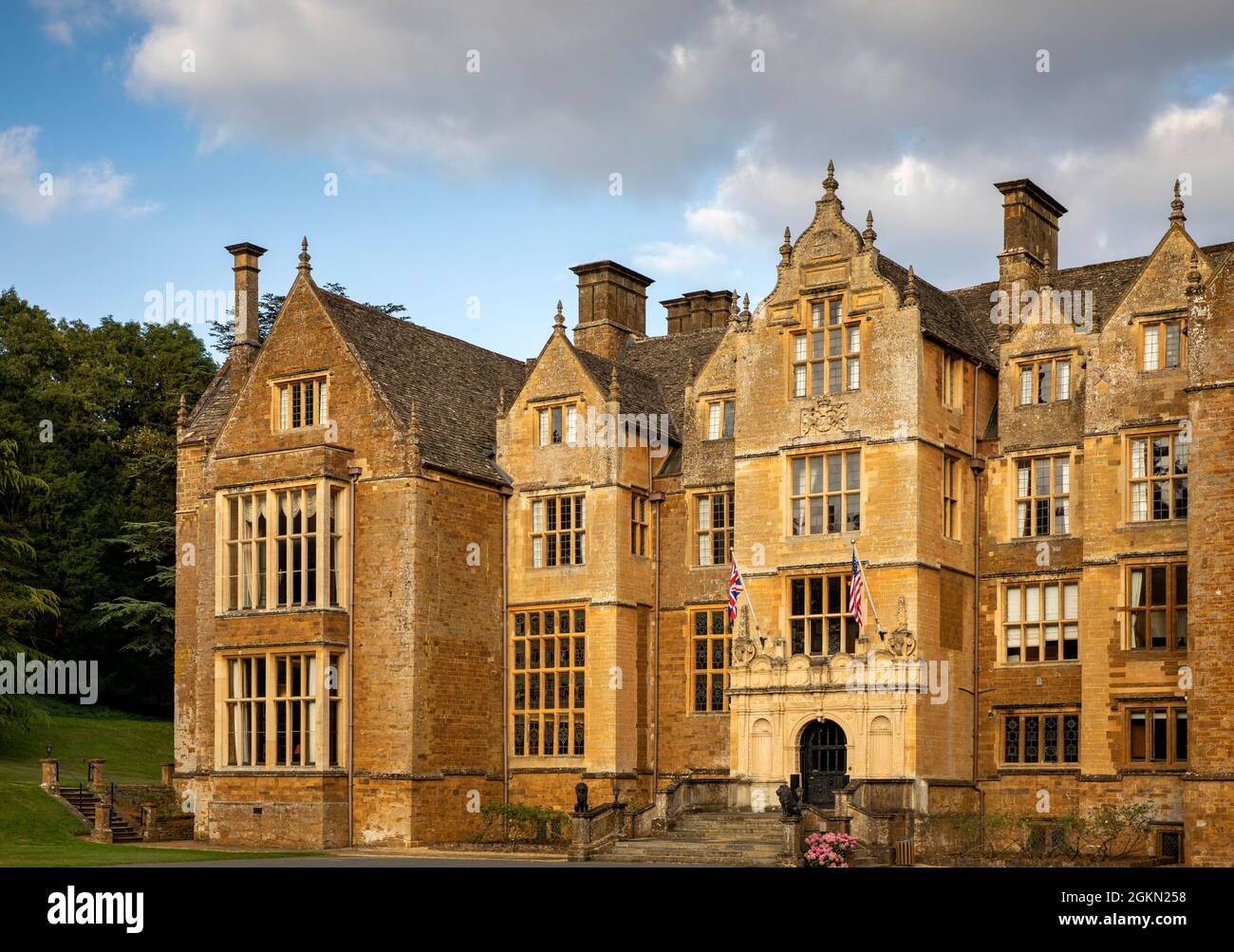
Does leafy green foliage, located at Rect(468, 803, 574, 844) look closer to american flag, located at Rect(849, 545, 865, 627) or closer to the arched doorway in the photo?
the arched doorway

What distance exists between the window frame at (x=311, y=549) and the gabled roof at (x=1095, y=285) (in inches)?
543

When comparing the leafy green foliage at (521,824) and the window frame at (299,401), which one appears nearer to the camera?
the leafy green foliage at (521,824)

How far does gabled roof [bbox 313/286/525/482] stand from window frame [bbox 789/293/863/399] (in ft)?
25.2

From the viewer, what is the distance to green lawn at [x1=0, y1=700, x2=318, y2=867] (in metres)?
31.7

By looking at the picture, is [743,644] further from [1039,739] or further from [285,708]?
[285,708]

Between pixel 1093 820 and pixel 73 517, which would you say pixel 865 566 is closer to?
pixel 1093 820

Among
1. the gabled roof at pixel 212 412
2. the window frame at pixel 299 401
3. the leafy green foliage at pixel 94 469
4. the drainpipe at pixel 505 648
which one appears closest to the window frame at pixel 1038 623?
the drainpipe at pixel 505 648

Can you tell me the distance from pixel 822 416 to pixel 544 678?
8.94 m

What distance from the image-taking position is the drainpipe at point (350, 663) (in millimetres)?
36688

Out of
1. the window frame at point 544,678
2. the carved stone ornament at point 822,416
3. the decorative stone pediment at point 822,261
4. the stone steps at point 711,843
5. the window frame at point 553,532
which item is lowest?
the stone steps at point 711,843

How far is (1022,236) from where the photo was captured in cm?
3775

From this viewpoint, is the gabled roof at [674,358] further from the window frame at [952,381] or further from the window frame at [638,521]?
the window frame at [952,381]

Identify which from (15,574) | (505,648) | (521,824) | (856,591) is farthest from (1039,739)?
(15,574)
